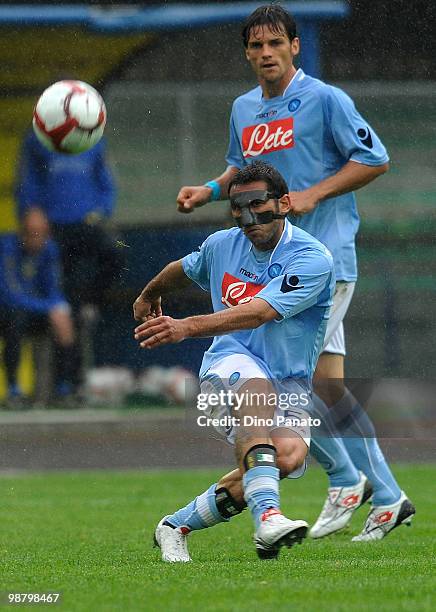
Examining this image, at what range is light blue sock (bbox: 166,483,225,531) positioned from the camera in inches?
206

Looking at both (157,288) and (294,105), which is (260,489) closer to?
(157,288)

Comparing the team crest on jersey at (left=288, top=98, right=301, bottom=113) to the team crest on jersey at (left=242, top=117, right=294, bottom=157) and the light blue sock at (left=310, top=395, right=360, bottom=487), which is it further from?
the light blue sock at (left=310, top=395, right=360, bottom=487)

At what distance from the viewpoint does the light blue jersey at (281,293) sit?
518cm

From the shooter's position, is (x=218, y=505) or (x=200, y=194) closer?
(x=218, y=505)

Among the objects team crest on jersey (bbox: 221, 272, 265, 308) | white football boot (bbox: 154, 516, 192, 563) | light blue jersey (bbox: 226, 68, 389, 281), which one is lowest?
white football boot (bbox: 154, 516, 192, 563)

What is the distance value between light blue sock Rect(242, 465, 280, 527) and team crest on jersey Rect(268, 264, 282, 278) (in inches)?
30.2

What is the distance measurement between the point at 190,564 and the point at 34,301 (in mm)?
6193

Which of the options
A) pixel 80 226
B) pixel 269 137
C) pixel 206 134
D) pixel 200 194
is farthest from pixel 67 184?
pixel 200 194

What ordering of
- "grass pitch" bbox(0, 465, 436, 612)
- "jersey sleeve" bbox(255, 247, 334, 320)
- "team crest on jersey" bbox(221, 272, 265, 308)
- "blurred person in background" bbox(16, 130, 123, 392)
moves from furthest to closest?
"blurred person in background" bbox(16, 130, 123, 392)
"team crest on jersey" bbox(221, 272, 265, 308)
"jersey sleeve" bbox(255, 247, 334, 320)
"grass pitch" bbox(0, 465, 436, 612)

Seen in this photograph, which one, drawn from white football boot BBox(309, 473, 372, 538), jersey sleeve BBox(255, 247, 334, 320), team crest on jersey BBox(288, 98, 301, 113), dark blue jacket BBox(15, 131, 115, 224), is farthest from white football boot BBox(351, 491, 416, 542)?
dark blue jacket BBox(15, 131, 115, 224)

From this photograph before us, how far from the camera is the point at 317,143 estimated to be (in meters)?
6.33

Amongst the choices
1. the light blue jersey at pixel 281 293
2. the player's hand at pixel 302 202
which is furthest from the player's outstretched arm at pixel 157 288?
the player's hand at pixel 302 202

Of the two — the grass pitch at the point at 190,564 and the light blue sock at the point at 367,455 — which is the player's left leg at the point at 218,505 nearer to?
the grass pitch at the point at 190,564

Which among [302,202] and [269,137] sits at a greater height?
[269,137]
